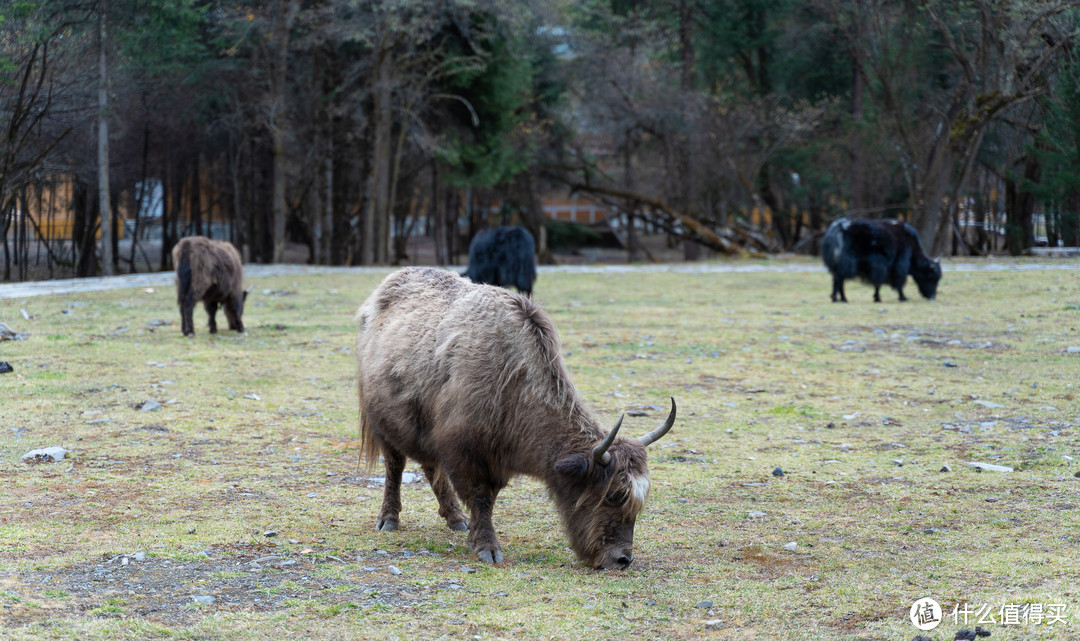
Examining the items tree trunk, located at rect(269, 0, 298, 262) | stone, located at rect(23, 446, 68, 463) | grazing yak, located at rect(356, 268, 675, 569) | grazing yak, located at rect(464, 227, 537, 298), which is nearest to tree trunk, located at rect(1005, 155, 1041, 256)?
grazing yak, located at rect(464, 227, 537, 298)

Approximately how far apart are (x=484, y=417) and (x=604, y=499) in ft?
2.59

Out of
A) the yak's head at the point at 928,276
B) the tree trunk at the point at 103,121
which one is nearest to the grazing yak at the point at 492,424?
the yak's head at the point at 928,276

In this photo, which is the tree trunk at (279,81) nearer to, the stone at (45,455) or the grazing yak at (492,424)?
the stone at (45,455)

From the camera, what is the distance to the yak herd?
5273 millimetres

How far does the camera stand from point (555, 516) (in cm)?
629

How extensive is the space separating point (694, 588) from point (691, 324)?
10799mm

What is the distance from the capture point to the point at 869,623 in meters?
4.42

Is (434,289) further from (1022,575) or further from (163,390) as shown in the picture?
(163,390)

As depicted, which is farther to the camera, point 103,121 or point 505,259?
point 103,121

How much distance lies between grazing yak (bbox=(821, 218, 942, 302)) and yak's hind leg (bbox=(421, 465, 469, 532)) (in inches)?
562

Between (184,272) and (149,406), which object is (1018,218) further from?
(149,406)

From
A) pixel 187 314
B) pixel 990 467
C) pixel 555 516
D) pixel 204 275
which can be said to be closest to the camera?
pixel 555 516

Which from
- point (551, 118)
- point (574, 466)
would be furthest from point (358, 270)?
point (574, 466)

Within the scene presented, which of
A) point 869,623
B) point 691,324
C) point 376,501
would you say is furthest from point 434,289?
point 691,324
